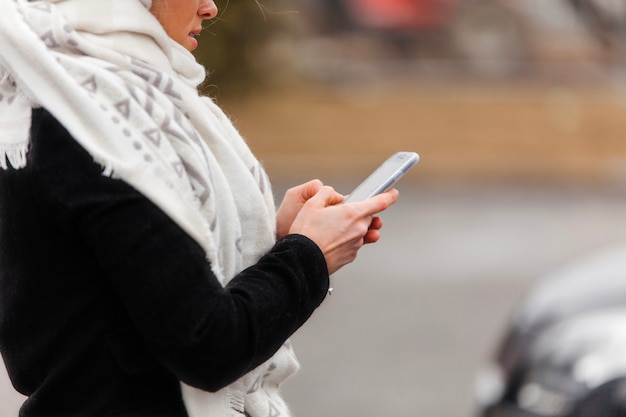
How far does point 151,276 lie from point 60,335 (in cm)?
20

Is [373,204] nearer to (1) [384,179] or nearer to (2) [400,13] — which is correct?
(1) [384,179]

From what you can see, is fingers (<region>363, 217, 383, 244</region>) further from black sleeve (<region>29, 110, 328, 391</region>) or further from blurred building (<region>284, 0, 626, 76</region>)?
blurred building (<region>284, 0, 626, 76</region>)

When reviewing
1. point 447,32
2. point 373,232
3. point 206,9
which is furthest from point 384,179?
point 447,32

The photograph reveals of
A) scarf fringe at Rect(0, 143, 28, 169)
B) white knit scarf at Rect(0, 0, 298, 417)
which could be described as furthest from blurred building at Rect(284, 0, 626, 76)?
scarf fringe at Rect(0, 143, 28, 169)

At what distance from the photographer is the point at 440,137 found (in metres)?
12.8

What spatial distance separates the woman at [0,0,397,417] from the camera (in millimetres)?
1576

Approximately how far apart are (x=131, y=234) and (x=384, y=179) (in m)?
0.51

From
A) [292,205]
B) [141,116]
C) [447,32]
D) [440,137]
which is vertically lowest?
[440,137]

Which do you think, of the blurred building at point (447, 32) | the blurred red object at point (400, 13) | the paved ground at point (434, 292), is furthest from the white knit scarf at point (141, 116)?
the blurred red object at point (400, 13)

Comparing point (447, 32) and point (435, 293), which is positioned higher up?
point (435, 293)

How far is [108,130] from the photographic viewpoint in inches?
62.7

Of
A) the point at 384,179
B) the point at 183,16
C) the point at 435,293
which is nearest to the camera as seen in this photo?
the point at 183,16

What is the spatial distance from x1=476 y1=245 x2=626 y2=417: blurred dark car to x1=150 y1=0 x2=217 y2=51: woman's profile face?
251 cm

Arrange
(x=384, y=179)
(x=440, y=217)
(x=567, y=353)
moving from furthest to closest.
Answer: (x=440, y=217)
(x=567, y=353)
(x=384, y=179)
